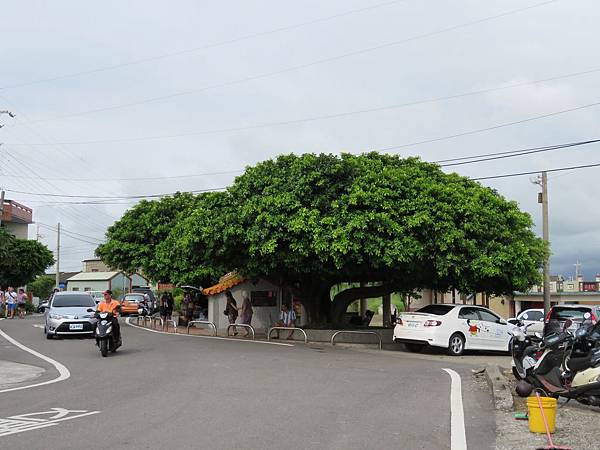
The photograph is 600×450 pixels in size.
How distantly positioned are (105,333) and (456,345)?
31.3ft

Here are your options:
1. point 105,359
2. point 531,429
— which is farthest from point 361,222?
point 531,429

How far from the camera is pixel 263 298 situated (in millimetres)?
29125

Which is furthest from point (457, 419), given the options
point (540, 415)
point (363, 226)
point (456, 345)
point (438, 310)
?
point (438, 310)

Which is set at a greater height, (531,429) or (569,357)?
(569,357)

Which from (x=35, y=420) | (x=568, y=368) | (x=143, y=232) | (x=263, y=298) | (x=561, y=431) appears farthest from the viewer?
(x=143, y=232)

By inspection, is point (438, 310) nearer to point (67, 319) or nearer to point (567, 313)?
point (567, 313)

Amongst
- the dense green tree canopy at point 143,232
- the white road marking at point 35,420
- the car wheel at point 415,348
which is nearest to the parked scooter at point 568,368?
the white road marking at point 35,420

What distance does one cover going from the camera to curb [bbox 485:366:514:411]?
31.5ft

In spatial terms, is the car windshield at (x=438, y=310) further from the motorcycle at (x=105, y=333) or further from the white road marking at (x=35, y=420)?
the white road marking at (x=35, y=420)

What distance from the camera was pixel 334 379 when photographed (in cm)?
1248

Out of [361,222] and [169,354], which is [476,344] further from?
[169,354]

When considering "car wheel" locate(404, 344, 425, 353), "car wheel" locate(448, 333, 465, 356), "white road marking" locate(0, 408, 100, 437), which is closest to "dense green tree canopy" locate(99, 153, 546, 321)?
"car wheel" locate(448, 333, 465, 356)

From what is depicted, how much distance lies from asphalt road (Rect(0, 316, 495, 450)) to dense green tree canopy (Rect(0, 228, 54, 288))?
3883 centimetres

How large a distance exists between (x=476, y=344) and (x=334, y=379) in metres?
8.08
